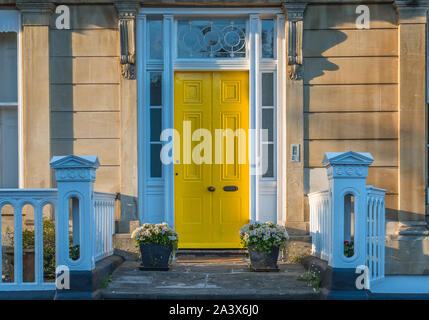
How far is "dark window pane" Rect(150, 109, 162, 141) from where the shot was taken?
7.89 m

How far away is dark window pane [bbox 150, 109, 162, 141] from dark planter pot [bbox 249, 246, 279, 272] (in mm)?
2088

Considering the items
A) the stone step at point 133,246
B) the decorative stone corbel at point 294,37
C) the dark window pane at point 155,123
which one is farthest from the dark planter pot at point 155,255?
the decorative stone corbel at point 294,37

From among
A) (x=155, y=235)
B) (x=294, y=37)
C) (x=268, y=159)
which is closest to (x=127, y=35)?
(x=294, y=37)

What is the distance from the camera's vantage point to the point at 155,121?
7.90m

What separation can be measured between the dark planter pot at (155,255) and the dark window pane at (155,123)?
1641 millimetres

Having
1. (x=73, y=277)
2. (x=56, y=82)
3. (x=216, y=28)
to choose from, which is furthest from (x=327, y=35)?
(x=73, y=277)

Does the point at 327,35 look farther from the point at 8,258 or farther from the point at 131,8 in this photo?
the point at 8,258

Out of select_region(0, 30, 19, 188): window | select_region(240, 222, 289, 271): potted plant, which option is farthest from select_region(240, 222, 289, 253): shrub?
select_region(0, 30, 19, 188): window

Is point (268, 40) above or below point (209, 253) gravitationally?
above

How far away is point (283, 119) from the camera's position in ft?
25.4

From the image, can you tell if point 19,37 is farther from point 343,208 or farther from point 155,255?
point 343,208

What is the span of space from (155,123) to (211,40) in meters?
1.35

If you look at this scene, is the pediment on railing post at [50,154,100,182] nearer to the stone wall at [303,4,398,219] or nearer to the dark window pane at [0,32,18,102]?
→ the dark window pane at [0,32,18,102]

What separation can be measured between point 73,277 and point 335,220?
8.68ft
